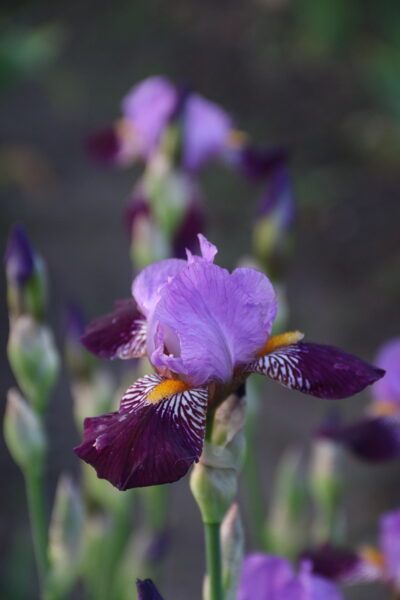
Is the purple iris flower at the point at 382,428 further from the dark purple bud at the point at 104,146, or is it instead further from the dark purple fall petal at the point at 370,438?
the dark purple bud at the point at 104,146

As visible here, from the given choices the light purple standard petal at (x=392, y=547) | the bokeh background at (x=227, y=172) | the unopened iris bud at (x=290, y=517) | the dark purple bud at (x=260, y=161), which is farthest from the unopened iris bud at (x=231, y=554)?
the bokeh background at (x=227, y=172)

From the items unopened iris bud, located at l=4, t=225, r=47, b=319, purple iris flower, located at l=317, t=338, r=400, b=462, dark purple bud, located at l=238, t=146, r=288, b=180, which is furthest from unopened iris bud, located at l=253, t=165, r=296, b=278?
unopened iris bud, located at l=4, t=225, r=47, b=319

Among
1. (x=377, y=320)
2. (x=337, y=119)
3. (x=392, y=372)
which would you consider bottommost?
(x=392, y=372)

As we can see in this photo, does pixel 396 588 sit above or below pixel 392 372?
below

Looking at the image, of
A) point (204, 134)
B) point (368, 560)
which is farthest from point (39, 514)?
point (204, 134)

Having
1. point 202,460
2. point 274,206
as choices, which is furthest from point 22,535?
point 202,460

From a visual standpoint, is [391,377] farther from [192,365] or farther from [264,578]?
[192,365]

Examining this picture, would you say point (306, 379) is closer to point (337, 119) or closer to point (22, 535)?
point (22, 535)
